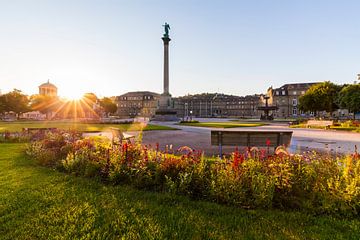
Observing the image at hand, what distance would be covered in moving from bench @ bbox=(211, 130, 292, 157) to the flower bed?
3.82 meters

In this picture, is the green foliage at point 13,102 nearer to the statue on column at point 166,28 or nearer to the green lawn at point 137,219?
the statue on column at point 166,28

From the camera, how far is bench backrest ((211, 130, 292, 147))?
1010cm

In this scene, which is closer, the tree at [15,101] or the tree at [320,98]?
the tree at [320,98]

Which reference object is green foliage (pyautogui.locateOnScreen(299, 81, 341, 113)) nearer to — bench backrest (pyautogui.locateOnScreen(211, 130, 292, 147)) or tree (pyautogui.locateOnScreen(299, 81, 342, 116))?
tree (pyautogui.locateOnScreen(299, 81, 342, 116))

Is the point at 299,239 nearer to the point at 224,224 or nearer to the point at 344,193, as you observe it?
the point at 224,224

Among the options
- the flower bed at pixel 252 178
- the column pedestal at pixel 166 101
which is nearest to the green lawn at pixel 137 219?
the flower bed at pixel 252 178

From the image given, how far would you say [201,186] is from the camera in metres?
5.66

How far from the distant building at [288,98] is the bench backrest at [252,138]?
12783cm

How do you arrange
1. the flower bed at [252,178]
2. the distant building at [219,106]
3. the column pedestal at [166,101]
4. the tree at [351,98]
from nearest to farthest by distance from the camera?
the flower bed at [252,178] < the tree at [351,98] < the column pedestal at [166,101] < the distant building at [219,106]

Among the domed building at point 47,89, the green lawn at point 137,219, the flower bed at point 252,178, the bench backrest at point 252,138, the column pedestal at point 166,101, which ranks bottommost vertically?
the green lawn at point 137,219

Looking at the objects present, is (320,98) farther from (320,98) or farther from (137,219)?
(137,219)

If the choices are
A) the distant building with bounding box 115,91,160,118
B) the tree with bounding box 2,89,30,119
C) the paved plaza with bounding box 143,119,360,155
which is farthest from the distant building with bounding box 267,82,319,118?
the tree with bounding box 2,89,30,119

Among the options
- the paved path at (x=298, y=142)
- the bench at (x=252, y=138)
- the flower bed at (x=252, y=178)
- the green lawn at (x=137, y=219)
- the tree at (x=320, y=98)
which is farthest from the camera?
the tree at (x=320, y=98)

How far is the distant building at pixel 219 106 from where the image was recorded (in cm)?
15162
